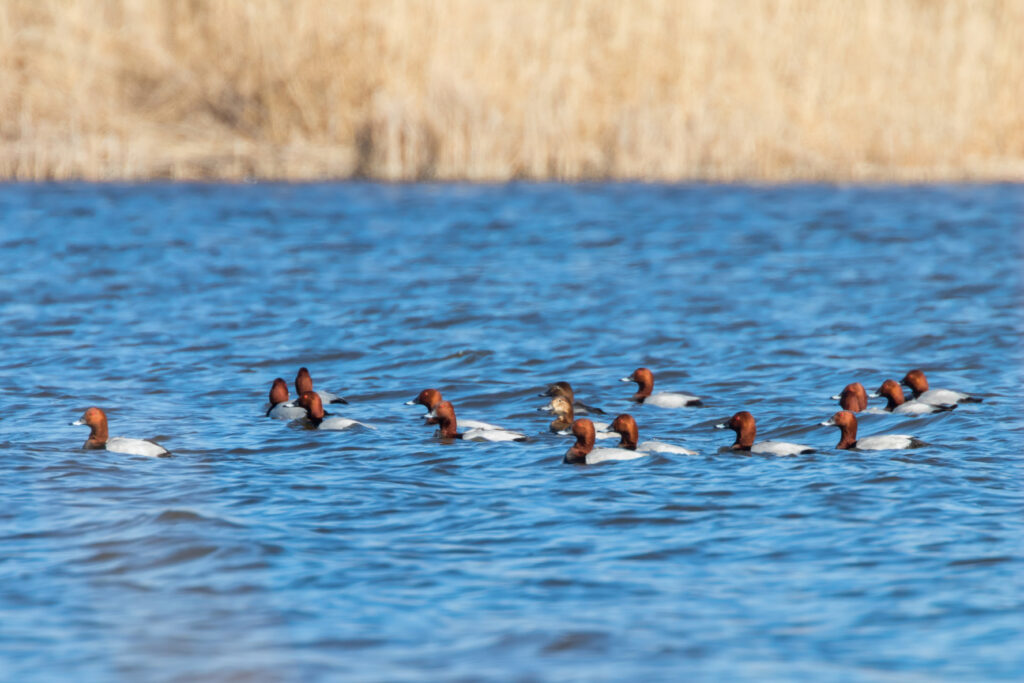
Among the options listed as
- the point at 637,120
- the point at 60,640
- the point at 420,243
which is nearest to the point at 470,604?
the point at 60,640

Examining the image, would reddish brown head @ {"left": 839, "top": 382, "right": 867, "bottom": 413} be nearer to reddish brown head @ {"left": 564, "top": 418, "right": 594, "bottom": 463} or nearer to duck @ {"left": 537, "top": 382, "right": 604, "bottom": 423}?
duck @ {"left": 537, "top": 382, "right": 604, "bottom": 423}

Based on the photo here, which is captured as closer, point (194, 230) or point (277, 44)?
point (194, 230)

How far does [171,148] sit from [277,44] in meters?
3.21

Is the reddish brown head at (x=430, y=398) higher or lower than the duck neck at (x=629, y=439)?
higher

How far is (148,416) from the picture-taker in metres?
12.3

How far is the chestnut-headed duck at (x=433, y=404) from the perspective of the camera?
38.1ft

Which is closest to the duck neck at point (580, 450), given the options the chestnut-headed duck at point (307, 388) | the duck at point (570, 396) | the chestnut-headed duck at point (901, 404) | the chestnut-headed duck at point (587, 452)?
the chestnut-headed duck at point (587, 452)

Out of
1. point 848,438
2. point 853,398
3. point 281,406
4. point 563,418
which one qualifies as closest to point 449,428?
point 563,418

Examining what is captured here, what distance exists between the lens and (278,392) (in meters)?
12.7

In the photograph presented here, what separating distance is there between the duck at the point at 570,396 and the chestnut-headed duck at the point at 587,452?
195 centimetres

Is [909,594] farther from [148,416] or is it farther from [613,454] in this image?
[148,416]

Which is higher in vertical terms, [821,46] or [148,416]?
[821,46]

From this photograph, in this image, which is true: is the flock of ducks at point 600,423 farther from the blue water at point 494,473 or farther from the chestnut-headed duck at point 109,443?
the blue water at point 494,473

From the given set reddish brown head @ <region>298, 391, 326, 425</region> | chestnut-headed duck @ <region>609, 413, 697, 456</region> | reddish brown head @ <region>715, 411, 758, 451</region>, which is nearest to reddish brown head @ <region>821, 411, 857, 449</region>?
reddish brown head @ <region>715, 411, 758, 451</region>
